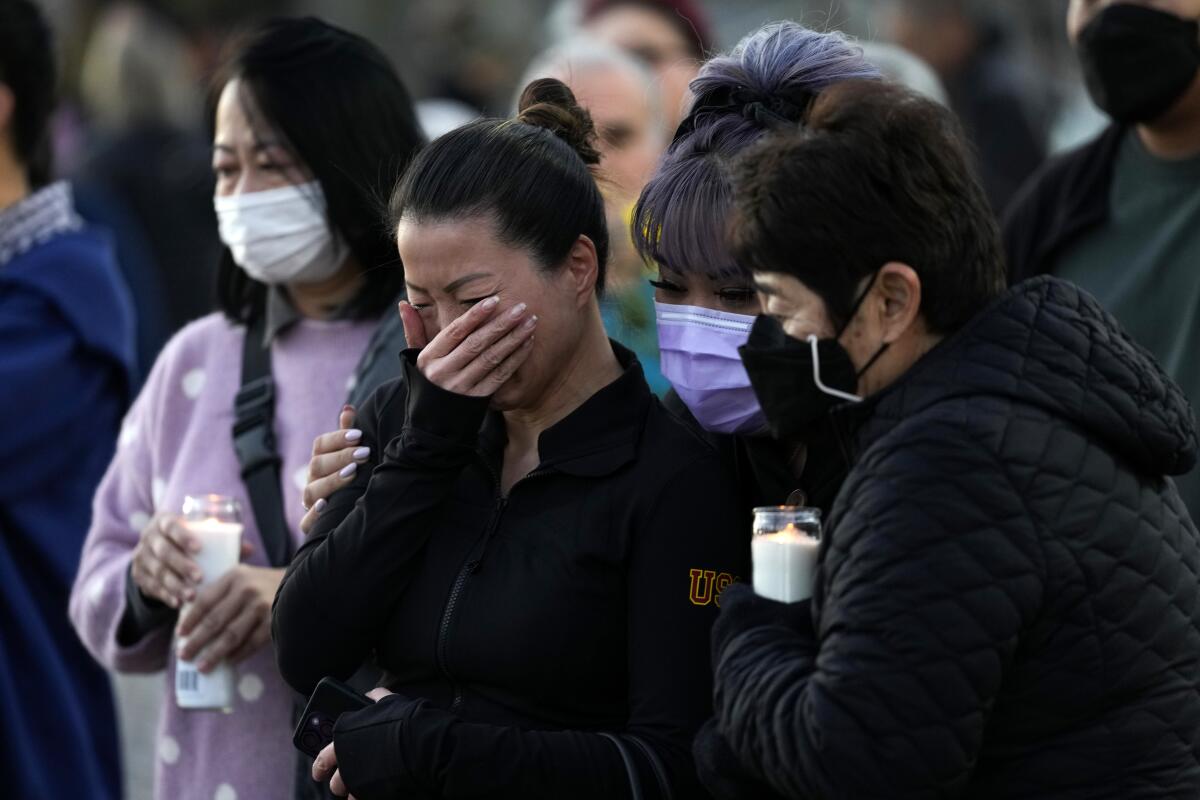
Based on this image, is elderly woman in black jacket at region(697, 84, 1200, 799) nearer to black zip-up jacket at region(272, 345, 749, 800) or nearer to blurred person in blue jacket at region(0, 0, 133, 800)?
black zip-up jacket at region(272, 345, 749, 800)

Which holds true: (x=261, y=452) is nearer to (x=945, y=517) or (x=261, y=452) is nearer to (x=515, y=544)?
(x=515, y=544)

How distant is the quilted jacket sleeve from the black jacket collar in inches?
23.6

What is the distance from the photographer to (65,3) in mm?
16172

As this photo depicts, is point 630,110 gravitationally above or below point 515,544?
below

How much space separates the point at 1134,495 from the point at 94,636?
88.5 inches

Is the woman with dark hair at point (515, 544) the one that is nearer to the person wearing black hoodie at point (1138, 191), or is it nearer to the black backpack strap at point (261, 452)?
the black backpack strap at point (261, 452)

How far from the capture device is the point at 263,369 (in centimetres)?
357

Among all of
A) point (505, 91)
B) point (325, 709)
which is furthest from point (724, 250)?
point (505, 91)

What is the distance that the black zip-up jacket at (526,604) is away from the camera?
2.48 meters

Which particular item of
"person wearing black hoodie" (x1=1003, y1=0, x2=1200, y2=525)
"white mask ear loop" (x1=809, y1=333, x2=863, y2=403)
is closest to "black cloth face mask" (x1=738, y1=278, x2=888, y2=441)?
"white mask ear loop" (x1=809, y1=333, x2=863, y2=403)

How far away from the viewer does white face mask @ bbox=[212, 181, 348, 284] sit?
345 cm

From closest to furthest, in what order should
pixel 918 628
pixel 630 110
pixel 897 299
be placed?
pixel 918 628, pixel 897 299, pixel 630 110

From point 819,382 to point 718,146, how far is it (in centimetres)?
71

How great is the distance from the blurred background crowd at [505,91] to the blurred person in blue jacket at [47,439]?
3.49ft
